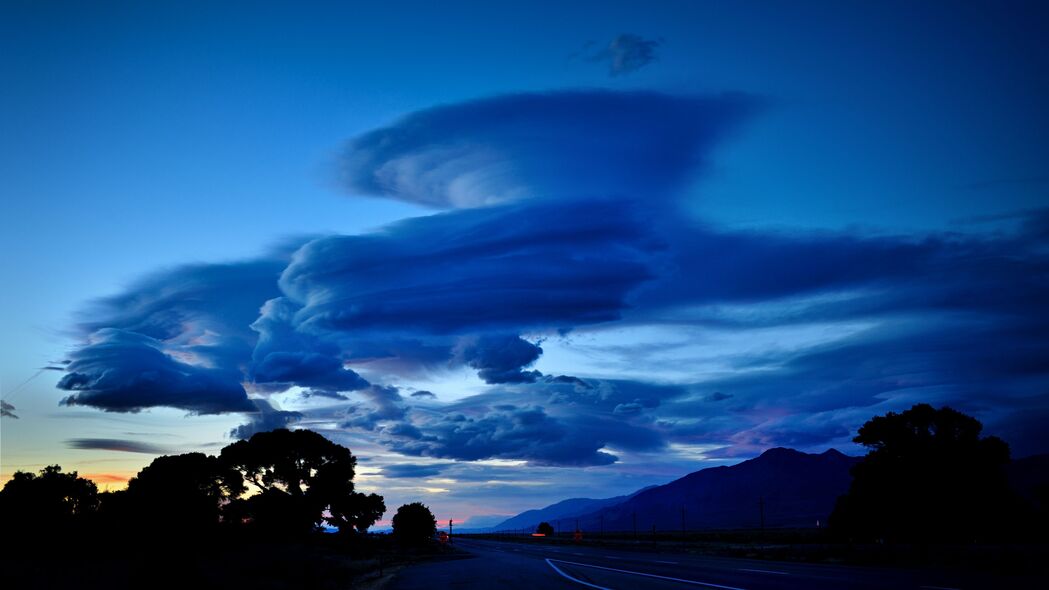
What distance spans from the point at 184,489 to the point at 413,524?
55150mm

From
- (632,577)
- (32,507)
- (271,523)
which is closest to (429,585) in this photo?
(632,577)

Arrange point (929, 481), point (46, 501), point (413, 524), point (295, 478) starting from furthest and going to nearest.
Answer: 1. point (413, 524)
2. point (295, 478)
3. point (929, 481)
4. point (46, 501)

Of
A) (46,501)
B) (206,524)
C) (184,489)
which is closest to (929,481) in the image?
(206,524)

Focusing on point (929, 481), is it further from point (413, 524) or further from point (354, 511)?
point (413, 524)

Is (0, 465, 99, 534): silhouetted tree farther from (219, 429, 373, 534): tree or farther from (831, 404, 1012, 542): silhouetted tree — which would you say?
(831, 404, 1012, 542): silhouetted tree

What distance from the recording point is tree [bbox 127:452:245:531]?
167 feet

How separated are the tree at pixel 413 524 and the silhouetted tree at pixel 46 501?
4881cm

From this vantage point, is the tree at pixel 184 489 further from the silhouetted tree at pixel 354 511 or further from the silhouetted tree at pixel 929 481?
the silhouetted tree at pixel 929 481

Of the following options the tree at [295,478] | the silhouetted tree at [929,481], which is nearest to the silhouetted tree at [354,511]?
the tree at [295,478]

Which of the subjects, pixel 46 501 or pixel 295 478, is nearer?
pixel 46 501

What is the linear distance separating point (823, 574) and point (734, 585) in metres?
7.61

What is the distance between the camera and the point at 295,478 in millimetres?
83625

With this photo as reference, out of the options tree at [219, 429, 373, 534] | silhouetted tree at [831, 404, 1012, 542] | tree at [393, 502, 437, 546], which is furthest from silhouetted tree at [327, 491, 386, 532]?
silhouetted tree at [831, 404, 1012, 542]

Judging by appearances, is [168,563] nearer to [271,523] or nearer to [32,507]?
[32,507]
